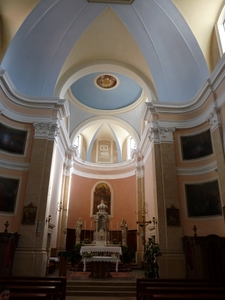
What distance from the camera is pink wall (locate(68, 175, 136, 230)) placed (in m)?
19.0

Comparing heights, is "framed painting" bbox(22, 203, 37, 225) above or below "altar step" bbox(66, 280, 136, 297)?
above

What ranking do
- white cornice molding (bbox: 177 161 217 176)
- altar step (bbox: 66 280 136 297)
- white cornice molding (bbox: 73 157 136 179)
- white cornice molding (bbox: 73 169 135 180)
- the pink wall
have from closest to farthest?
altar step (bbox: 66 280 136 297), white cornice molding (bbox: 177 161 217 176), the pink wall, white cornice molding (bbox: 73 157 136 179), white cornice molding (bbox: 73 169 135 180)

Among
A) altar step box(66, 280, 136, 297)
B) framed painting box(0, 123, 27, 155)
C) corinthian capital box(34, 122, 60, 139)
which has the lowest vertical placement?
altar step box(66, 280, 136, 297)

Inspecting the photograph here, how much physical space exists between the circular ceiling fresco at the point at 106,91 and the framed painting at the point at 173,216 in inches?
409

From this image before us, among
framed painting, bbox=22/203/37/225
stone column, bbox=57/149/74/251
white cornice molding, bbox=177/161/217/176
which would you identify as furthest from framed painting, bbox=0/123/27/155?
white cornice molding, bbox=177/161/217/176

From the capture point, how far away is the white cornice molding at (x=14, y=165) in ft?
35.5

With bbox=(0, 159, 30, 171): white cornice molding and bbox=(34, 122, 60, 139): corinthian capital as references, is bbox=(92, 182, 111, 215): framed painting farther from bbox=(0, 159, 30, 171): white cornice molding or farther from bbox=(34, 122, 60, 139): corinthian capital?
bbox=(0, 159, 30, 171): white cornice molding

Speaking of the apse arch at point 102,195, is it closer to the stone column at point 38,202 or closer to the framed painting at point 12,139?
the stone column at point 38,202

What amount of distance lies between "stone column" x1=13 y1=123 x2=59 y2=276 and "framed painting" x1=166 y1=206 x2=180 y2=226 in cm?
552

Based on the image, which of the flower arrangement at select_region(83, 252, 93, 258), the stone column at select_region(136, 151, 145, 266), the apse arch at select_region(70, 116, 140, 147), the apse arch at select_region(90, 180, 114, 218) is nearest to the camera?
the flower arrangement at select_region(83, 252, 93, 258)

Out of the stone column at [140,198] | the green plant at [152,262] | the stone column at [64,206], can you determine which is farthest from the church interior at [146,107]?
the stone column at [140,198]

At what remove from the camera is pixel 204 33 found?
1134cm

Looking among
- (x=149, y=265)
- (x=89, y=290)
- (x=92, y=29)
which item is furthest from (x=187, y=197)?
(x=92, y=29)

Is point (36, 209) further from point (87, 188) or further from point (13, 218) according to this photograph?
point (87, 188)
